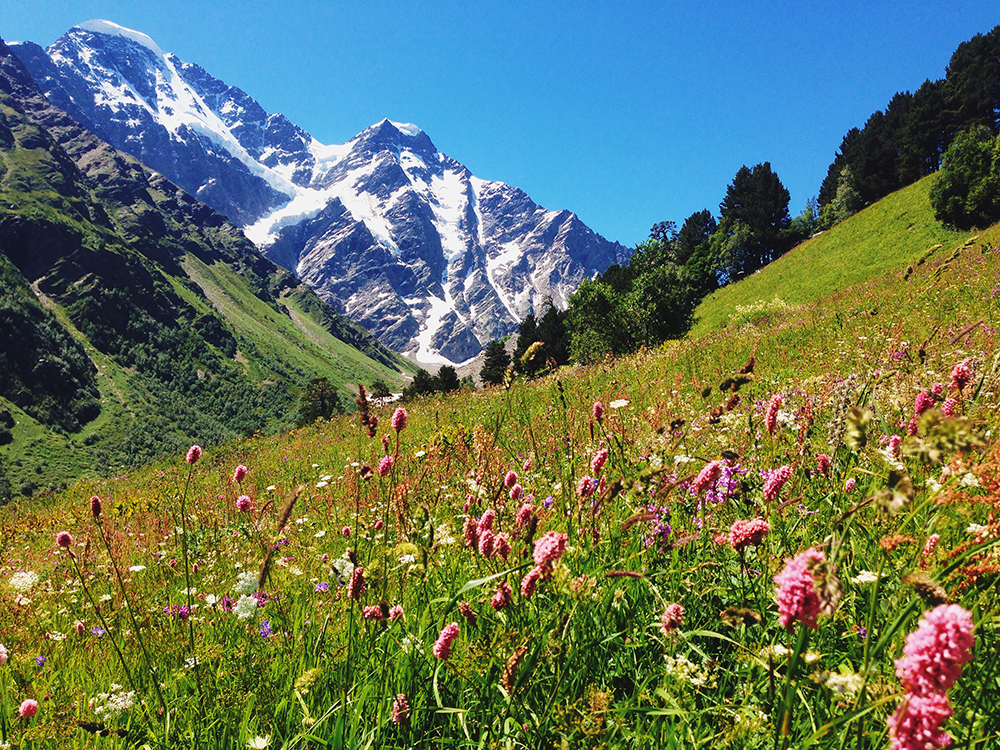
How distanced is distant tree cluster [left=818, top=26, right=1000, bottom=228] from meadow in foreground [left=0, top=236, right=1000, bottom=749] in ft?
252

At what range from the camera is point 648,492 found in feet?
10.2

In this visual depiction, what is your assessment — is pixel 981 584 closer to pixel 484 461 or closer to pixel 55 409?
pixel 484 461

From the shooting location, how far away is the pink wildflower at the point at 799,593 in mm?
1044

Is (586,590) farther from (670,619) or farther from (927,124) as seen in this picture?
(927,124)

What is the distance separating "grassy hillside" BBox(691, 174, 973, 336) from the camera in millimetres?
33531

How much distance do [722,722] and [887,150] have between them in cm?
8489

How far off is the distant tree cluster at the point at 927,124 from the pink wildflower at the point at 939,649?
258 feet

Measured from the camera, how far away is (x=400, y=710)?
1852 mm

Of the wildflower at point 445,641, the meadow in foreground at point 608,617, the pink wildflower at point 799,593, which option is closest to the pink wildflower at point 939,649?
the meadow in foreground at point 608,617

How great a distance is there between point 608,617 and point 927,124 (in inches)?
3265

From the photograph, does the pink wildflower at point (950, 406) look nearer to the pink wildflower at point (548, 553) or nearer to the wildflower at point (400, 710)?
the pink wildflower at point (548, 553)

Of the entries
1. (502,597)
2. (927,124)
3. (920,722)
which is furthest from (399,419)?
(927,124)

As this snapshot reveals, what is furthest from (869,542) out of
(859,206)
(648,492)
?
(859,206)

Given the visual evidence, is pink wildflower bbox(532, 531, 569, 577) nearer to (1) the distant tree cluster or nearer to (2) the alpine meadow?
(2) the alpine meadow
